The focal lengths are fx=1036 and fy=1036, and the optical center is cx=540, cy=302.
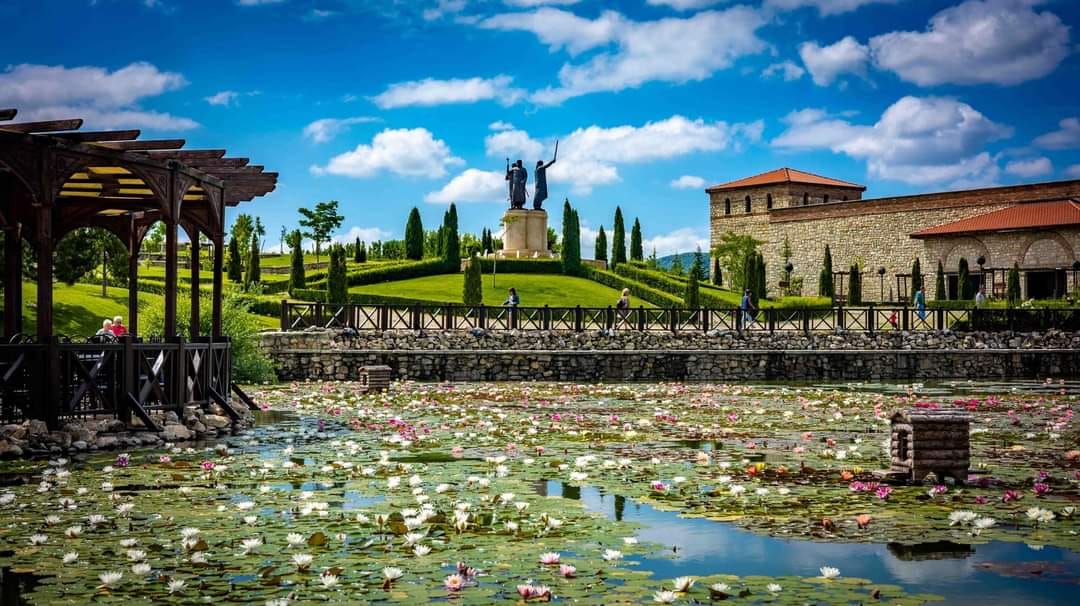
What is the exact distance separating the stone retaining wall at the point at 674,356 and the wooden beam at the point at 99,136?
15471mm

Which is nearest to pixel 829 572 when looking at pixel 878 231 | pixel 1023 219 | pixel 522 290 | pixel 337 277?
pixel 337 277

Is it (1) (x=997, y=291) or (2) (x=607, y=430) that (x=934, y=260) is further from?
(2) (x=607, y=430)

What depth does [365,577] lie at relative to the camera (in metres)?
5.73

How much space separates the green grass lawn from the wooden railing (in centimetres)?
3823

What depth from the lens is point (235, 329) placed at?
76.4 ft

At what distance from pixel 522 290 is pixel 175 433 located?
45.7m

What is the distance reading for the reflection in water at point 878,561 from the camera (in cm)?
557

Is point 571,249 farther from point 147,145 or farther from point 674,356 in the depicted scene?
point 147,145

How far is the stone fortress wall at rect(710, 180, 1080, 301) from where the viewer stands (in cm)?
5953

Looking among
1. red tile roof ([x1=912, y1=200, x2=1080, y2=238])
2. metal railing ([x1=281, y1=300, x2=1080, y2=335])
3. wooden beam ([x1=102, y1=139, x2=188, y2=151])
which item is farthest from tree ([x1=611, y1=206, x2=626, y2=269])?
wooden beam ([x1=102, y1=139, x2=188, y2=151])

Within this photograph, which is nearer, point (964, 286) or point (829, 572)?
point (829, 572)

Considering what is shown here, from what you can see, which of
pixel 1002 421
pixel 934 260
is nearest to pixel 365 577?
pixel 1002 421

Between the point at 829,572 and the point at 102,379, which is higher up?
the point at 102,379

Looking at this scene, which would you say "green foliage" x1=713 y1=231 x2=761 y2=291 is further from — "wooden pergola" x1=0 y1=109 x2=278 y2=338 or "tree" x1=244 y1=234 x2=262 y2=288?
"wooden pergola" x1=0 y1=109 x2=278 y2=338
